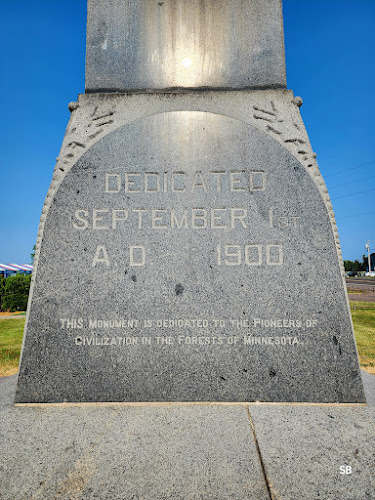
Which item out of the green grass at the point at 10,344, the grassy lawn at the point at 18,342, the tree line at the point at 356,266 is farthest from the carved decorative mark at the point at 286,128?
the tree line at the point at 356,266

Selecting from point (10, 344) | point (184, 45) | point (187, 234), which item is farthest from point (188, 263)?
point (10, 344)

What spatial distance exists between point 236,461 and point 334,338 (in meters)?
1.36

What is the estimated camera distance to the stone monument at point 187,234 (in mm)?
2414

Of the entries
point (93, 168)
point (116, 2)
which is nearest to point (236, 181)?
point (93, 168)

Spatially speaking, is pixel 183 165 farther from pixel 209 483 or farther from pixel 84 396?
pixel 209 483

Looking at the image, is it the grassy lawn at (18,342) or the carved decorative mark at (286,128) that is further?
the grassy lawn at (18,342)

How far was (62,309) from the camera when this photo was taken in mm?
2514

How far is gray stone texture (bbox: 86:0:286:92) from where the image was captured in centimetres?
302

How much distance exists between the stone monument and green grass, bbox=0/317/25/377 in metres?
1.88

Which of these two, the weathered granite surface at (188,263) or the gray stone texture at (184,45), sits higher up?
the gray stone texture at (184,45)

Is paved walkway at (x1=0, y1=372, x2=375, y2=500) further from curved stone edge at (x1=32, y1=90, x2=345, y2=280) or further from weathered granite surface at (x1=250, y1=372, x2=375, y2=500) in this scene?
curved stone edge at (x1=32, y1=90, x2=345, y2=280)

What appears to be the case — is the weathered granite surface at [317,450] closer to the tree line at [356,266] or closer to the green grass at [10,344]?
the green grass at [10,344]

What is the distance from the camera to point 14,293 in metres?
11.0

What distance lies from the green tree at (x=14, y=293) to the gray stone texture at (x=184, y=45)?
9813 millimetres
